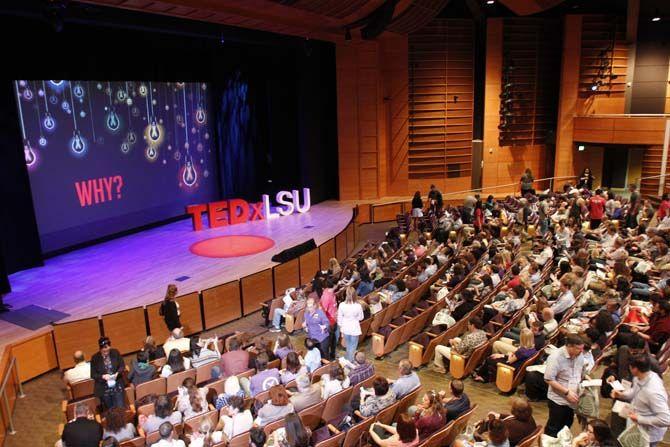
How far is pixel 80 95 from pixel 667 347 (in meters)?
13.3

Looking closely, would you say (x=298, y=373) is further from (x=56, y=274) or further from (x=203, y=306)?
(x=56, y=274)

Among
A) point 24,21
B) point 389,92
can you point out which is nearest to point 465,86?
point 389,92

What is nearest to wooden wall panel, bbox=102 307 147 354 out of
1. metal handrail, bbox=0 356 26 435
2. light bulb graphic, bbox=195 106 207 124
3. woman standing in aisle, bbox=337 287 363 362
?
metal handrail, bbox=0 356 26 435

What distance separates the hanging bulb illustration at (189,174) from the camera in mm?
17125

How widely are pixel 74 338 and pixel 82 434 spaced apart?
4.19 m

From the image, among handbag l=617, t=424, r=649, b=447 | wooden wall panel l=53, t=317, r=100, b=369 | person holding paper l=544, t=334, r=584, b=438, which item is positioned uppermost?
person holding paper l=544, t=334, r=584, b=438

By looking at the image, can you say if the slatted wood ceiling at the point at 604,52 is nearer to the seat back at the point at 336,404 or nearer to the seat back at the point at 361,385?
the seat back at the point at 361,385

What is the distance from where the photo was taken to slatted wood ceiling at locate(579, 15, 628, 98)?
65.5 feet

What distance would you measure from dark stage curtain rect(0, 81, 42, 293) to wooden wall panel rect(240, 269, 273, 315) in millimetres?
5372

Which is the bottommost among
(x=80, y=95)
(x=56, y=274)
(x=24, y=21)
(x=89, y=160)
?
(x=56, y=274)

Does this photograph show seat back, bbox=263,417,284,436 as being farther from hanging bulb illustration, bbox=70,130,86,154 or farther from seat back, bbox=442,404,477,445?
hanging bulb illustration, bbox=70,130,86,154

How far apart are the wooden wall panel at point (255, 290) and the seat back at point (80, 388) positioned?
3.72 m

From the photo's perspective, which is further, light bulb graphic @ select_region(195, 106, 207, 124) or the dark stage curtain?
light bulb graphic @ select_region(195, 106, 207, 124)

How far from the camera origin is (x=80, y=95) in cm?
1357
